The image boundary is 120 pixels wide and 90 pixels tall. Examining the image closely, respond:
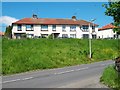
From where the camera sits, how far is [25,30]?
7731 centimetres

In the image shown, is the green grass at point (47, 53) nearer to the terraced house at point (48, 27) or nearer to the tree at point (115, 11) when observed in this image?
the tree at point (115, 11)

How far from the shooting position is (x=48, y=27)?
258 feet

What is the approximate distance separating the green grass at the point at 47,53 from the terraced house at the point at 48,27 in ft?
72.1

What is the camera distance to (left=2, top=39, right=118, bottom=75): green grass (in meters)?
33.9

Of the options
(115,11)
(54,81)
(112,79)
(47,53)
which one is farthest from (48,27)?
(115,11)

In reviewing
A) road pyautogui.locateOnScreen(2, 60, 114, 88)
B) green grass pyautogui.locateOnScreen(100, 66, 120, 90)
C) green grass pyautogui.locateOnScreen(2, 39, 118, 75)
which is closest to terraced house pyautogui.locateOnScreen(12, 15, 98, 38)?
green grass pyautogui.locateOnScreen(2, 39, 118, 75)

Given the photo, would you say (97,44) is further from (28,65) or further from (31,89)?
(31,89)

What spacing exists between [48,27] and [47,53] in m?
37.4

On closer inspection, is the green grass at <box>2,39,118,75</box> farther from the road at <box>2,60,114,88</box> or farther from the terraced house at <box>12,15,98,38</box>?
the terraced house at <box>12,15,98,38</box>

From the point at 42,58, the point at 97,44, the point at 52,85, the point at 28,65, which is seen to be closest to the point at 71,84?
the point at 52,85

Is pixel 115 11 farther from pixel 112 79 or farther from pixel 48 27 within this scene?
pixel 48 27

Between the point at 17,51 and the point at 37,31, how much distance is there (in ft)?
129

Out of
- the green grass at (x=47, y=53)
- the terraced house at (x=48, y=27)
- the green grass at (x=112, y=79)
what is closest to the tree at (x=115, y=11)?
the green grass at (x=112, y=79)

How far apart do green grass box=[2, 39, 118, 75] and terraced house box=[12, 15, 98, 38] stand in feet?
72.1
